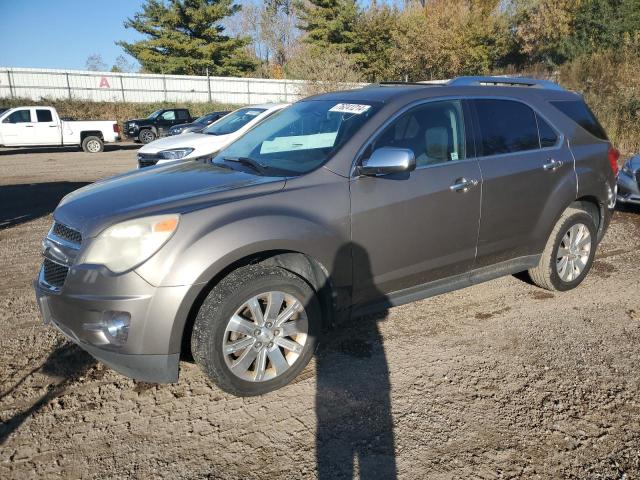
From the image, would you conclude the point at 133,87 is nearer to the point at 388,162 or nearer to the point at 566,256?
the point at 566,256

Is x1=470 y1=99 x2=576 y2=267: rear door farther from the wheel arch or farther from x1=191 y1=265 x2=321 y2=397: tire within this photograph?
x1=191 y1=265 x2=321 y2=397: tire

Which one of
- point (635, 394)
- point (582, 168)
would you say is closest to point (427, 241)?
point (635, 394)

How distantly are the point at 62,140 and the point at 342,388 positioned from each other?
19.7 meters

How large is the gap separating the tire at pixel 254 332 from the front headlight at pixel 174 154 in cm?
576

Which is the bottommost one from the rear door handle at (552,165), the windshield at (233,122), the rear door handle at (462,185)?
the rear door handle at (462,185)

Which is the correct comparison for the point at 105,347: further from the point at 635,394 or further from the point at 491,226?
the point at 635,394

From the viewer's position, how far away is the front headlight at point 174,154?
27.0 ft

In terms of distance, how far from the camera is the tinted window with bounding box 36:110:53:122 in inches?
743

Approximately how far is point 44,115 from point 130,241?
63.2ft

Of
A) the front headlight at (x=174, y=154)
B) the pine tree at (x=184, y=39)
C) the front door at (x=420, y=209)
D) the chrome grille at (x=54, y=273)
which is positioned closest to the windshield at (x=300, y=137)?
the front door at (x=420, y=209)

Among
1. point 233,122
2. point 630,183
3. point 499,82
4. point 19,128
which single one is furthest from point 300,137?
point 19,128

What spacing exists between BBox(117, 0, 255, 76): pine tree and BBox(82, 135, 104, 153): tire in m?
20.2

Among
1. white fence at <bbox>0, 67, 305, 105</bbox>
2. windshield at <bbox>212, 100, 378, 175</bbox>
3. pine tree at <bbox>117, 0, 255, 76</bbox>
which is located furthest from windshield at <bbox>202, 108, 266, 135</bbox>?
pine tree at <bbox>117, 0, 255, 76</bbox>

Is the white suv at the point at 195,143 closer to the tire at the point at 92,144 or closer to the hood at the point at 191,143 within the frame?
the hood at the point at 191,143
